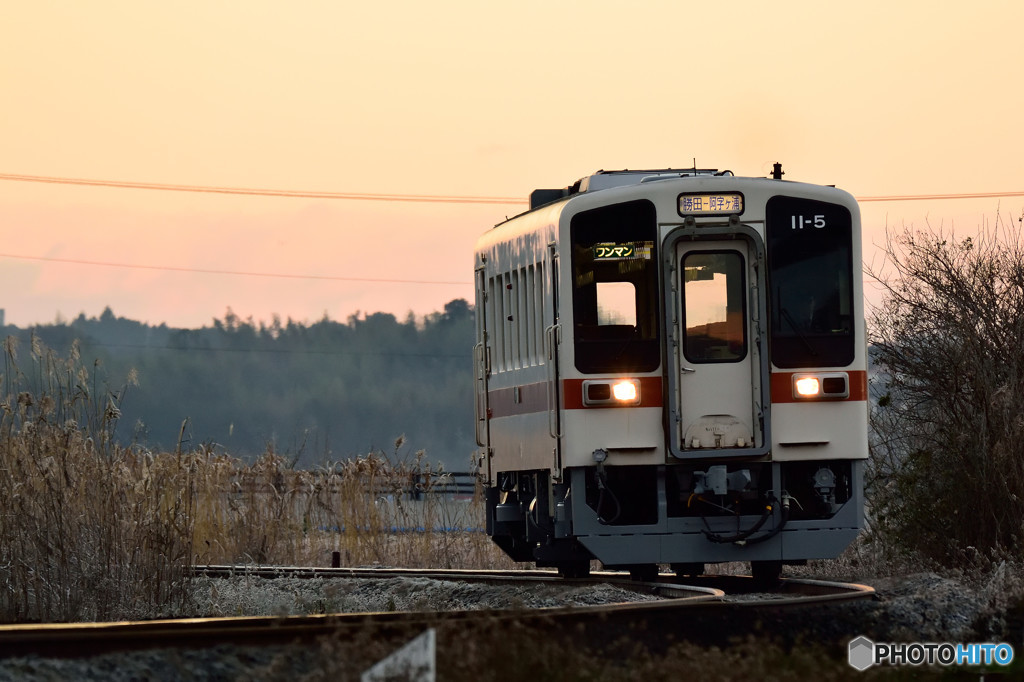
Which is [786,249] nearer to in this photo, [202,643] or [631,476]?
[631,476]

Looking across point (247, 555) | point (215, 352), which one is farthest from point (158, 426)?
point (247, 555)

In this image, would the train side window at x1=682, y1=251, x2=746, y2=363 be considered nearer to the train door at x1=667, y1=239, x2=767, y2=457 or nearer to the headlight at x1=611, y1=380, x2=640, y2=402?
the train door at x1=667, y1=239, x2=767, y2=457

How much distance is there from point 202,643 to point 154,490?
19.8 ft

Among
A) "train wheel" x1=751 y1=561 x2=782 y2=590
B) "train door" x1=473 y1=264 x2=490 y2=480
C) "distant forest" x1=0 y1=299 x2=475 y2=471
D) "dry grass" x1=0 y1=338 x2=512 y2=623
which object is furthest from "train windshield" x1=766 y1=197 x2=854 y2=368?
"distant forest" x1=0 y1=299 x2=475 y2=471

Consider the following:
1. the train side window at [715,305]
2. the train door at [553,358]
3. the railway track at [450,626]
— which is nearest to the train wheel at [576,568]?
the train door at [553,358]

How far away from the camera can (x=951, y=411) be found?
50.1 feet

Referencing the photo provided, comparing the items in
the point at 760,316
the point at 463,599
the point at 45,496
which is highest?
the point at 760,316

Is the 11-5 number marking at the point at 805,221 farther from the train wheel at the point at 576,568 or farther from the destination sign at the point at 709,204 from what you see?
the train wheel at the point at 576,568

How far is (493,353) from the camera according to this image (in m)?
16.2

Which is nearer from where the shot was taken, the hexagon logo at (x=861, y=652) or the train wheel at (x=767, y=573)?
the hexagon logo at (x=861, y=652)

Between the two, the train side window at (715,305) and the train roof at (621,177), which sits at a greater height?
the train roof at (621,177)

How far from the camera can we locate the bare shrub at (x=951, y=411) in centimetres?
1415

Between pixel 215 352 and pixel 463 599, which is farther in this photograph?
pixel 215 352

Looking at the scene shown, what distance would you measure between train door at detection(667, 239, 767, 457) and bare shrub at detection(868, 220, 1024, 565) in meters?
2.20
